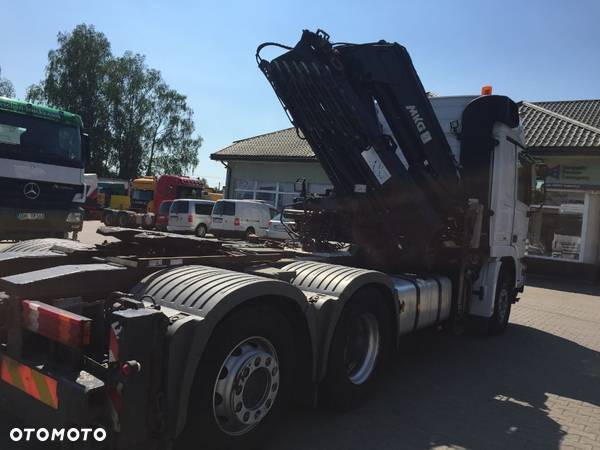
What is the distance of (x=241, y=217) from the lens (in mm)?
21547

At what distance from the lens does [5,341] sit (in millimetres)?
3021

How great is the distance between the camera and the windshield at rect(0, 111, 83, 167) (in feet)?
29.2

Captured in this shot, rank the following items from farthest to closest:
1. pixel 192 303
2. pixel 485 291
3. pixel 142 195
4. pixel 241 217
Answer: pixel 142 195, pixel 241 217, pixel 485 291, pixel 192 303

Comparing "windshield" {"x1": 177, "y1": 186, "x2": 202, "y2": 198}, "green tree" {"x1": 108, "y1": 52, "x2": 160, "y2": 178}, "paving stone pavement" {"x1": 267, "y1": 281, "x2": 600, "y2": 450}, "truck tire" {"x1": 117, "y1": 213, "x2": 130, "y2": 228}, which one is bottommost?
"paving stone pavement" {"x1": 267, "y1": 281, "x2": 600, "y2": 450}

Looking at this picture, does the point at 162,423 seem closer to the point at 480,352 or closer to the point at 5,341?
the point at 5,341

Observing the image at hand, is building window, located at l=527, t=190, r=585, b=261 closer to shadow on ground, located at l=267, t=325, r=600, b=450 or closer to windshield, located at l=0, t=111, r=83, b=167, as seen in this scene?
shadow on ground, located at l=267, t=325, r=600, b=450

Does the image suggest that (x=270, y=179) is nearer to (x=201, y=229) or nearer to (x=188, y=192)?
(x=201, y=229)

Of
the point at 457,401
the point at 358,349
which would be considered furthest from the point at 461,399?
the point at 358,349

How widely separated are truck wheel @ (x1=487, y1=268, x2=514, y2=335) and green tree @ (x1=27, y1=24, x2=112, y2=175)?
157 feet

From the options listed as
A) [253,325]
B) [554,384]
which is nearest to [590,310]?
[554,384]

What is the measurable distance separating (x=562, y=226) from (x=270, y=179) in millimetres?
12478

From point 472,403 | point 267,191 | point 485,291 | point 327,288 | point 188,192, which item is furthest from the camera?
point 188,192

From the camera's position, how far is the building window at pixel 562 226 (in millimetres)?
16250

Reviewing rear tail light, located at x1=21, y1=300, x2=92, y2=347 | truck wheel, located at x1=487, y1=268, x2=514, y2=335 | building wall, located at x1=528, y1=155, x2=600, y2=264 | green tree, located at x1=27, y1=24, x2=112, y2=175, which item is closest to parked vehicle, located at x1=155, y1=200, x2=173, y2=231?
building wall, located at x1=528, y1=155, x2=600, y2=264
